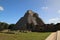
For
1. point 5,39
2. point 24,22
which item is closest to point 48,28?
point 24,22

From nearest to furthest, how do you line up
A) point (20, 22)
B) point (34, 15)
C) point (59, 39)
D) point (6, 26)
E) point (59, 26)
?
point (59, 39) < point (59, 26) < point (6, 26) < point (20, 22) < point (34, 15)

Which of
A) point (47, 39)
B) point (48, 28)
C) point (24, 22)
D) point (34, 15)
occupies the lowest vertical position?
point (47, 39)

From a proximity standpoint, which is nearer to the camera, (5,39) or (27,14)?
(5,39)

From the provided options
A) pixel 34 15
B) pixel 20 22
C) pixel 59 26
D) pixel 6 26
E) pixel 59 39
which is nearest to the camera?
pixel 59 39

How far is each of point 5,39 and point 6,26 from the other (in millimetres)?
45862

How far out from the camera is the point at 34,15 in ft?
236

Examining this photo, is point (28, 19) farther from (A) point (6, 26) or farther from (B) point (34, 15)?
(A) point (6, 26)

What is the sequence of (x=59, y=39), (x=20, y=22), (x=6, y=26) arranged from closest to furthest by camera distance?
(x=59, y=39) → (x=6, y=26) → (x=20, y=22)

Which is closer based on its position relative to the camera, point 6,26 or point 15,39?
point 15,39

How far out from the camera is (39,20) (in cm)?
6888

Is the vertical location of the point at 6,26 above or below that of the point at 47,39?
above

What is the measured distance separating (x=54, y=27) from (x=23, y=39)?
87.4ft

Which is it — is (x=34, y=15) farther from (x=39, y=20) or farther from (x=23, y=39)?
(x=23, y=39)

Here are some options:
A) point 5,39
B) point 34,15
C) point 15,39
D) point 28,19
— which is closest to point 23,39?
point 15,39
